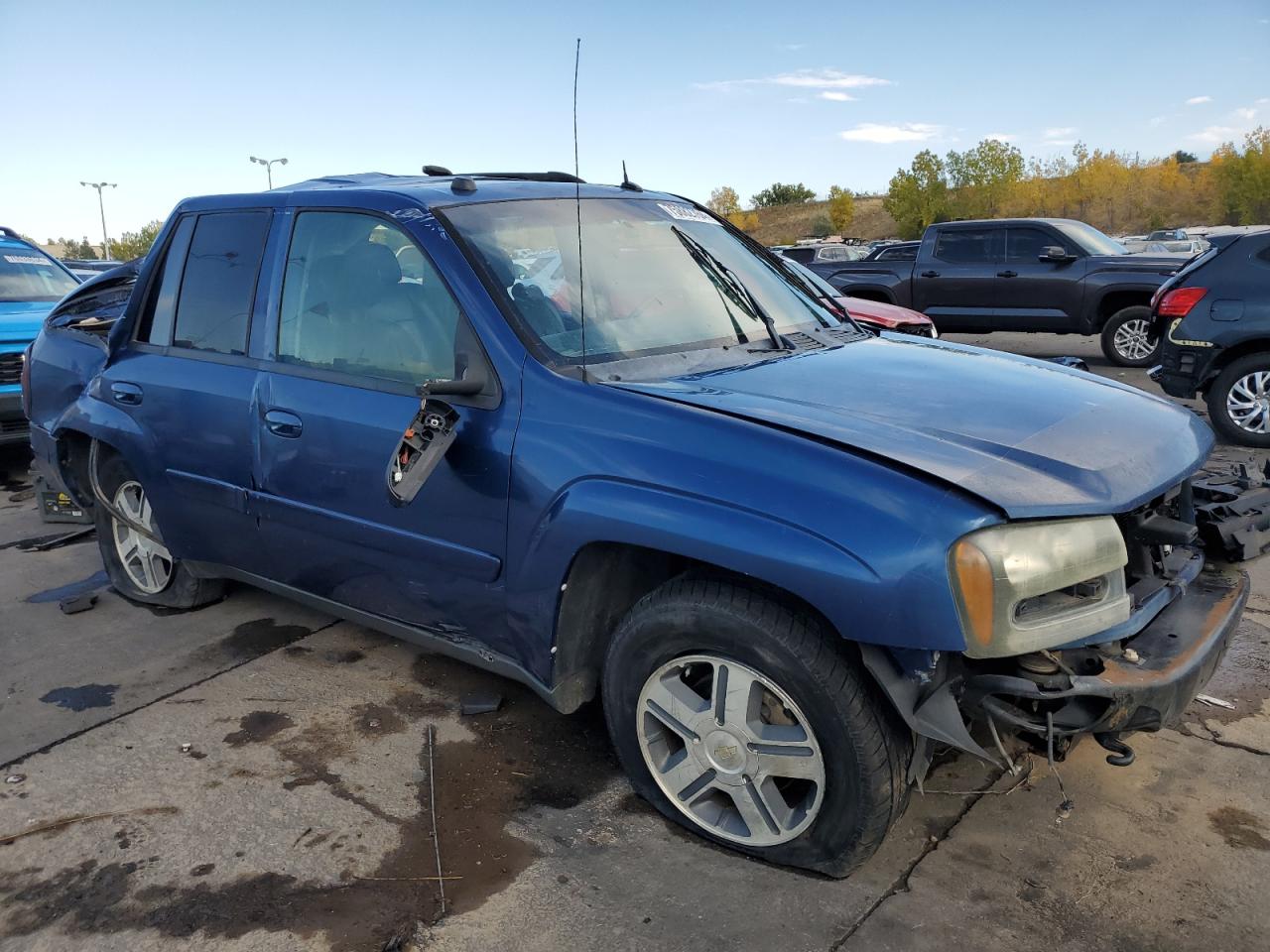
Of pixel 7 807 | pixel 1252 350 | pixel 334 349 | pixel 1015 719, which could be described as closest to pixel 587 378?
pixel 334 349

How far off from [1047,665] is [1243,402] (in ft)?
21.2

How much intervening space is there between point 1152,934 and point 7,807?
10.5 ft

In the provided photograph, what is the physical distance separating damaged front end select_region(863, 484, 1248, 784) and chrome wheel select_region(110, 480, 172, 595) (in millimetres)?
3361

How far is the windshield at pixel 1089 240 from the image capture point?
1230 centimetres

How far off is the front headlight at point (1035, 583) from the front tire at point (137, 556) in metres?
3.46

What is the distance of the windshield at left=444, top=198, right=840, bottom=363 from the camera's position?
301cm

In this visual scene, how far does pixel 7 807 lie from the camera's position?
10.0ft

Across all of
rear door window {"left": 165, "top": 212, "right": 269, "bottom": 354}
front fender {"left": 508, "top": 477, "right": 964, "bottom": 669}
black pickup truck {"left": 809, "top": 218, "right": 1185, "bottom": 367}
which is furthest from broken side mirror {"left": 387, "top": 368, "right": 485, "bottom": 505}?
black pickup truck {"left": 809, "top": 218, "right": 1185, "bottom": 367}

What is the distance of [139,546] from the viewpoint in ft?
15.2

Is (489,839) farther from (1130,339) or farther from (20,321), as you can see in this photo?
(1130,339)

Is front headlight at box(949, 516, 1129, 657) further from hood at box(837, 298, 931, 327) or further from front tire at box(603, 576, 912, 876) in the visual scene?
hood at box(837, 298, 931, 327)

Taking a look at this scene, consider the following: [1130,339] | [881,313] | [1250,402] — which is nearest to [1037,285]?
[1130,339]

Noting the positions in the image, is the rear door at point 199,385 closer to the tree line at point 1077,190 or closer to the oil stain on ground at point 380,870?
the oil stain on ground at point 380,870

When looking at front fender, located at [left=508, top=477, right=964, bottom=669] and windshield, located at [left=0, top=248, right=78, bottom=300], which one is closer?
front fender, located at [left=508, top=477, right=964, bottom=669]
